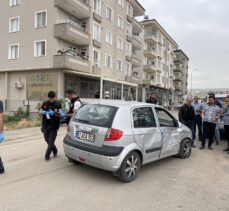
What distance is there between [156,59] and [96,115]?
4361 centimetres

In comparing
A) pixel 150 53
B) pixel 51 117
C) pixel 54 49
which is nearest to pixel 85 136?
pixel 51 117

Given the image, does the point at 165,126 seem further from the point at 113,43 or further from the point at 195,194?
the point at 113,43

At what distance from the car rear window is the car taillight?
0.12 metres

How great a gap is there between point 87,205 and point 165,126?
2921mm

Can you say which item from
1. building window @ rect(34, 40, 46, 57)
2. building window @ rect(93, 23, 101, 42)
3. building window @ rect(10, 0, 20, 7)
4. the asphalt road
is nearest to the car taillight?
the asphalt road

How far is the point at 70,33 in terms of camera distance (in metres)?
19.9

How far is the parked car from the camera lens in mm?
4223

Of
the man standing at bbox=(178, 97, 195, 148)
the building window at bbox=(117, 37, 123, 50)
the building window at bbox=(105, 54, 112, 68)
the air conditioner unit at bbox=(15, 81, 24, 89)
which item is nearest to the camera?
the man standing at bbox=(178, 97, 195, 148)

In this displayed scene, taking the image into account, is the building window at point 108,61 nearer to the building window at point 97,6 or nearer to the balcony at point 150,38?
the building window at point 97,6

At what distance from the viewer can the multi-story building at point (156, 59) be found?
42.5 metres

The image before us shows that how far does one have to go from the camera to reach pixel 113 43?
28484mm

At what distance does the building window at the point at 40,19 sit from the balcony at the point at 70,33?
181cm

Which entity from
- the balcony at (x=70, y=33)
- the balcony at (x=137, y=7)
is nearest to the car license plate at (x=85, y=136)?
the balcony at (x=70, y=33)

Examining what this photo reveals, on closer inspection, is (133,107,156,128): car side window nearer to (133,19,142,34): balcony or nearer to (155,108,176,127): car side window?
(155,108,176,127): car side window
